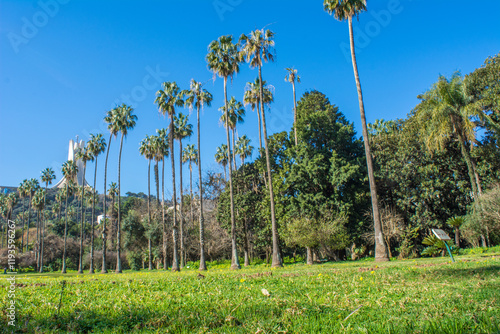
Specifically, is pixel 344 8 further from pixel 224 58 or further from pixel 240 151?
pixel 240 151

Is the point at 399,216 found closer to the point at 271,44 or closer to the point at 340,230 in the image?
the point at 340,230

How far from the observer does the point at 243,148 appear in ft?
161

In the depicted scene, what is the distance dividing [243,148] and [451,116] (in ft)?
93.0

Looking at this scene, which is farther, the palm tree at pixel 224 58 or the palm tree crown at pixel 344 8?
the palm tree at pixel 224 58

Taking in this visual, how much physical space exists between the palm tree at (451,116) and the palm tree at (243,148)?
25.3 m

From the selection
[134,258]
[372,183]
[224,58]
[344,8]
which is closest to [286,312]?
[372,183]

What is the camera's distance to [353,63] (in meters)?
23.2

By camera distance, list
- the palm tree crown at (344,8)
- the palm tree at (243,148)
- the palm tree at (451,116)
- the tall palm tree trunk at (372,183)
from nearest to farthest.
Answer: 1. the tall palm tree trunk at (372,183)
2. the palm tree crown at (344,8)
3. the palm tree at (451,116)
4. the palm tree at (243,148)

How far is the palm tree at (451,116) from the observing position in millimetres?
26562

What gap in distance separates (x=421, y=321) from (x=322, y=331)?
1022mm

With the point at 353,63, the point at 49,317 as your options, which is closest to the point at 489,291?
the point at 49,317

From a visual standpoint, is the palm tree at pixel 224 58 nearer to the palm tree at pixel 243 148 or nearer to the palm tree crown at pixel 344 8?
the palm tree crown at pixel 344 8

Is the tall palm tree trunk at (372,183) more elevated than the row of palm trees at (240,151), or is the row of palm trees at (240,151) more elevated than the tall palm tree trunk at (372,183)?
the row of palm trees at (240,151)

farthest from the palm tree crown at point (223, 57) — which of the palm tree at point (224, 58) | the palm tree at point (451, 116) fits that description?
the palm tree at point (451, 116)
